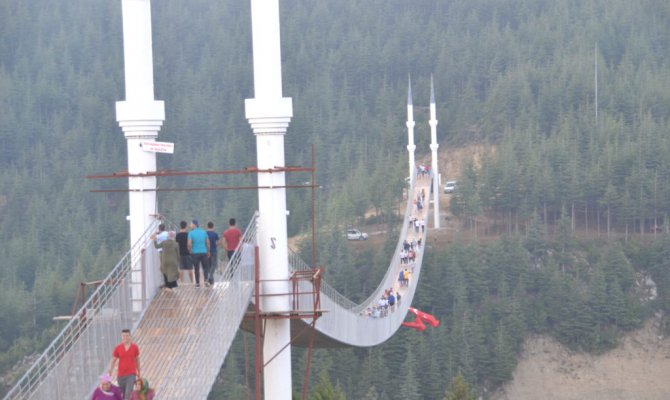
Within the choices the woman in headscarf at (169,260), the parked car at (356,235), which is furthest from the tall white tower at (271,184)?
the parked car at (356,235)

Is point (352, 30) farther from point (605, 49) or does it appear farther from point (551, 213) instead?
point (551, 213)

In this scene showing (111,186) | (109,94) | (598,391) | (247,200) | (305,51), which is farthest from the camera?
(305,51)

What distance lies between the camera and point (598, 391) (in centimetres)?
8700

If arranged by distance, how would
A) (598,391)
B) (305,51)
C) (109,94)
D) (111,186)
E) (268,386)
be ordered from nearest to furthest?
(268,386) → (598,391) → (111,186) → (109,94) → (305,51)

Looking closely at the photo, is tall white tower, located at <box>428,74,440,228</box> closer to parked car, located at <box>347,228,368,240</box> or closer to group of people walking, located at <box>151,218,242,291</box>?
parked car, located at <box>347,228,368,240</box>

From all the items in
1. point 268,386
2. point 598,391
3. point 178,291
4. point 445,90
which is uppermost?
point 445,90

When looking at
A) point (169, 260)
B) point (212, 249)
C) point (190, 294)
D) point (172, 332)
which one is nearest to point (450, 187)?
point (212, 249)

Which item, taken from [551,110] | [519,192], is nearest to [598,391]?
[519,192]

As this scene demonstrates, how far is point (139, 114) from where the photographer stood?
1853cm

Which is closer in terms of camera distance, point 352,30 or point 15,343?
point 15,343

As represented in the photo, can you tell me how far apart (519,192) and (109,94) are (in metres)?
38.5

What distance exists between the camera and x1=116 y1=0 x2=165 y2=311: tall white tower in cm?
1864

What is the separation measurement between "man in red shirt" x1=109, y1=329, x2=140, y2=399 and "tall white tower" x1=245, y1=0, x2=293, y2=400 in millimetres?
3817

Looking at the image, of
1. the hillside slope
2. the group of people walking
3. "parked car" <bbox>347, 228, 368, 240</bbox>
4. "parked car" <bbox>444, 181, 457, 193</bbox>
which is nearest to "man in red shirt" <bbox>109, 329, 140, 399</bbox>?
the group of people walking
